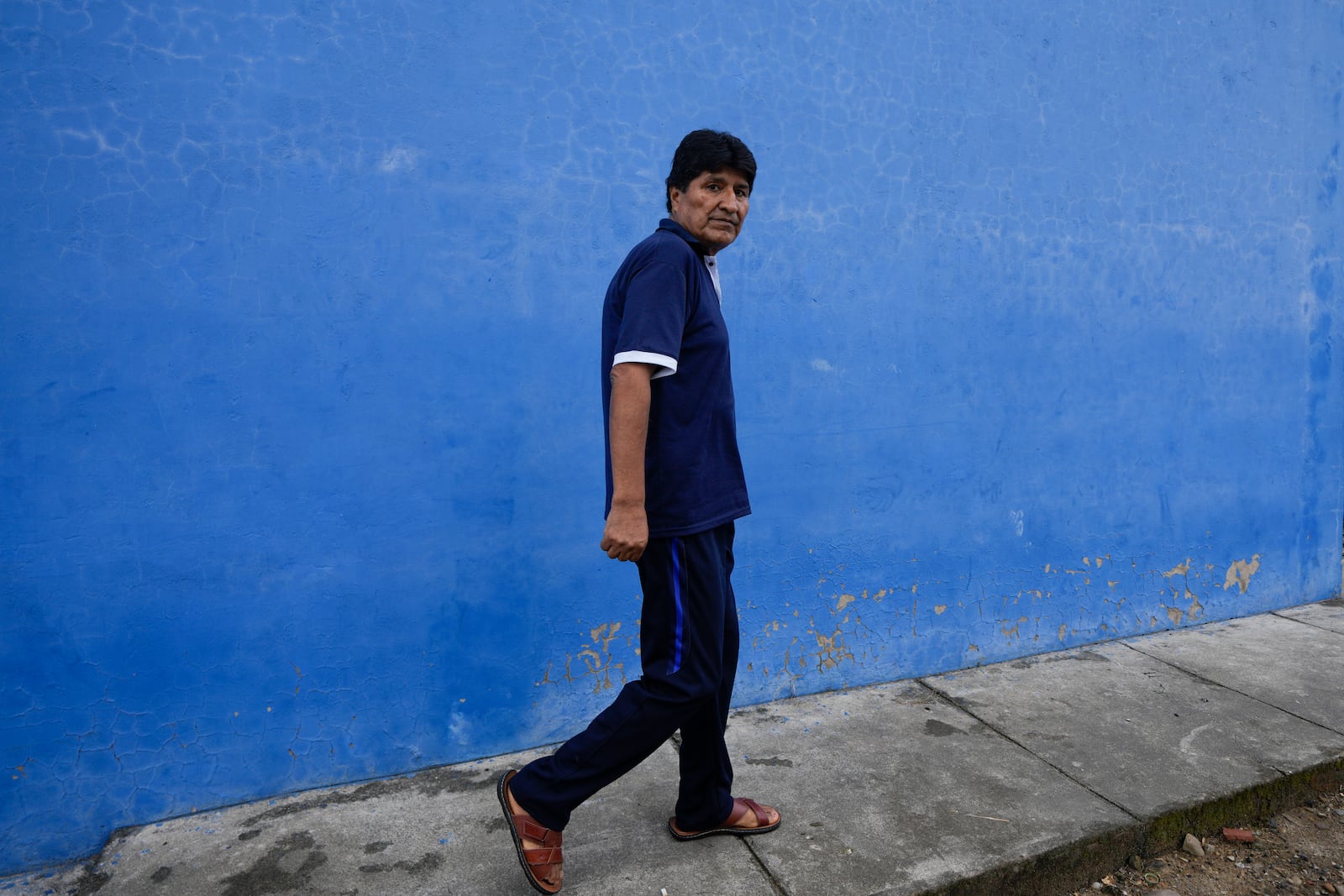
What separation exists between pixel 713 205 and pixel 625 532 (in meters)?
0.79

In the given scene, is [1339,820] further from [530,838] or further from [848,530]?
[530,838]

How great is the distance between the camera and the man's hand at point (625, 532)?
6.00 ft

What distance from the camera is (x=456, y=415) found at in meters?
2.54

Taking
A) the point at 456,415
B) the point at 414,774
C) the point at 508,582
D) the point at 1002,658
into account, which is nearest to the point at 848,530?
the point at 1002,658

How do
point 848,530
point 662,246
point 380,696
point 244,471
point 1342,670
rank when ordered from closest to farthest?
point 662,246 < point 244,471 < point 380,696 < point 848,530 < point 1342,670

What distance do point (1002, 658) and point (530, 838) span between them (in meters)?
2.24

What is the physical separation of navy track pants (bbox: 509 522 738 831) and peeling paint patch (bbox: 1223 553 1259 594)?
311cm

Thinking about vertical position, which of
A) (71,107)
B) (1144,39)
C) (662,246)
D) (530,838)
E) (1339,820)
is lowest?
(1339,820)

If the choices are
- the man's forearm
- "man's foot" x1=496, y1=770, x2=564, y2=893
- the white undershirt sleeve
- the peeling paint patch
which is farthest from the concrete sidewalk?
the white undershirt sleeve

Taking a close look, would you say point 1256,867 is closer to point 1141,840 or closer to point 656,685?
point 1141,840

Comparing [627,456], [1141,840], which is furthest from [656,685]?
[1141,840]

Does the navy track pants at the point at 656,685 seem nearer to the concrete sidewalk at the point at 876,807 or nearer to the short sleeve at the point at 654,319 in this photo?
the concrete sidewalk at the point at 876,807

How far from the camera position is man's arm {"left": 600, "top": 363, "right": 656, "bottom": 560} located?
1814mm

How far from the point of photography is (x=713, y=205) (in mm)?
2012
